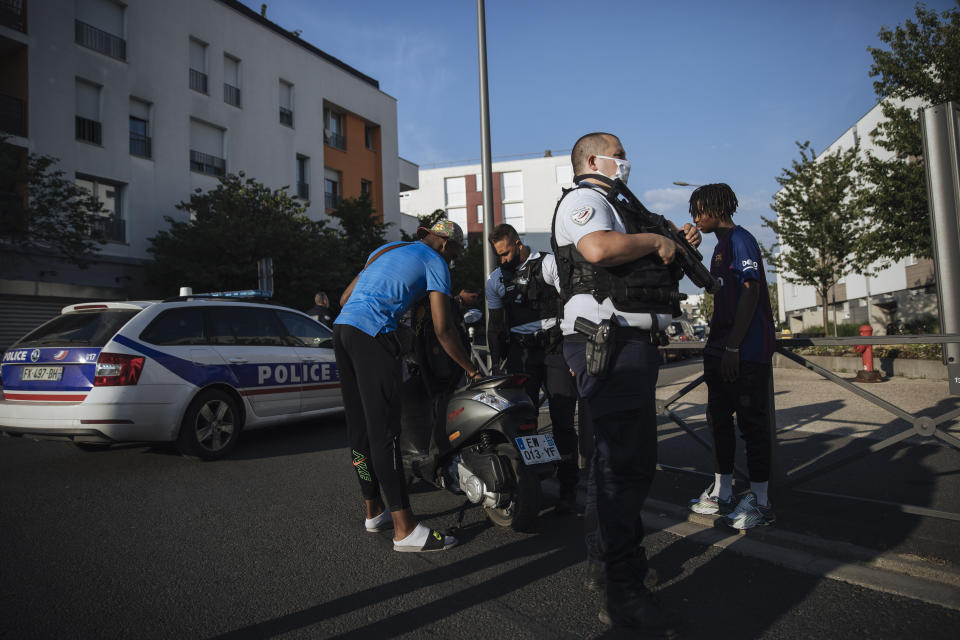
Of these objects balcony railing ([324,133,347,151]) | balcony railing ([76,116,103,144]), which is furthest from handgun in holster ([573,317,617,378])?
balcony railing ([324,133,347,151])

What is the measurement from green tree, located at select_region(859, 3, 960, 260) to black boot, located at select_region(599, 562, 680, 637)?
13712 millimetres

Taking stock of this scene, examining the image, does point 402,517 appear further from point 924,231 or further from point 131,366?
point 924,231

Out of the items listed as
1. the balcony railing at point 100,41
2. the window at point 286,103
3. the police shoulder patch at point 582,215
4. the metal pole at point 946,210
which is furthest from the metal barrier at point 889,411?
the window at point 286,103

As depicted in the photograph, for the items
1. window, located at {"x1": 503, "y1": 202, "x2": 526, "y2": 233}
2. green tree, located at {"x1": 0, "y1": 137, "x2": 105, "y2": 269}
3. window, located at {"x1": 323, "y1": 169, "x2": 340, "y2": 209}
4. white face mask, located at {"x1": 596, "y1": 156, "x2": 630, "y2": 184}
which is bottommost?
white face mask, located at {"x1": 596, "y1": 156, "x2": 630, "y2": 184}

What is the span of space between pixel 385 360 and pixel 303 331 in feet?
14.3

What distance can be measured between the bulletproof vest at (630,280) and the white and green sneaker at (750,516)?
5.12 ft

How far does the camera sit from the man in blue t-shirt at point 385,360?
3.43m

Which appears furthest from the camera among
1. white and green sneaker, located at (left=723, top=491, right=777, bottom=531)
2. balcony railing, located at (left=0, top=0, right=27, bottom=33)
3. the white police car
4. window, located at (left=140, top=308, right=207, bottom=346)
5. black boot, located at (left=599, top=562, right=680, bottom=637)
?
balcony railing, located at (left=0, top=0, right=27, bottom=33)

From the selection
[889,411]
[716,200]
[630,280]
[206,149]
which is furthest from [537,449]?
[206,149]

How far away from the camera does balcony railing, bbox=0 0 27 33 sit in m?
16.8

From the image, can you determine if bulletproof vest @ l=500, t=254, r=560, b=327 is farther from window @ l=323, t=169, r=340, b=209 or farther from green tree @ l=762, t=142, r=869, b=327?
window @ l=323, t=169, r=340, b=209

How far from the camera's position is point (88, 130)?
18625mm

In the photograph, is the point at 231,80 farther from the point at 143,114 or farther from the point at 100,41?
the point at 100,41

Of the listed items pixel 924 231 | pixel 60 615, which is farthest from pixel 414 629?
pixel 924 231
